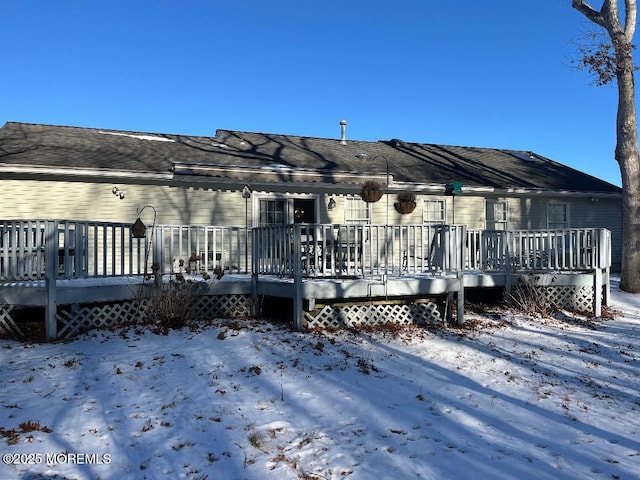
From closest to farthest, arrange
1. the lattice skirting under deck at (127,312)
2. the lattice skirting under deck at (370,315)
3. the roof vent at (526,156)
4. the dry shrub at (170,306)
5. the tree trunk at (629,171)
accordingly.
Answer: the lattice skirting under deck at (127,312) → the dry shrub at (170,306) → the lattice skirting under deck at (370,315) → the tree trunk at (629,171) → the roof vent at (526,156)

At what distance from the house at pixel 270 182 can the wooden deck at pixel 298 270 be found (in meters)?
3.12

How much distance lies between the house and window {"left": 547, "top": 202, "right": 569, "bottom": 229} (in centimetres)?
4

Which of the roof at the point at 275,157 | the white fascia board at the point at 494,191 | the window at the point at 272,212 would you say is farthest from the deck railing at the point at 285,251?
the white fascia board at the point at 494,191

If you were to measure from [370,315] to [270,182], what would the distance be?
5292mm

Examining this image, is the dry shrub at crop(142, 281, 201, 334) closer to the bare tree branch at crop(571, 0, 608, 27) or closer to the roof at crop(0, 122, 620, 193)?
the roof at crop(0, 122, 620, 193)

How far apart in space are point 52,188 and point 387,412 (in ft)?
31.7

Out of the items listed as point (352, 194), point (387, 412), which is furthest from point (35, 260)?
point (352, 194)

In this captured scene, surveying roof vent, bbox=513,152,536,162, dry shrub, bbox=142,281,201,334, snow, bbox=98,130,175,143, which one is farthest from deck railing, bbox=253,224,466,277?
roof vent, bbox=513,152,536,162

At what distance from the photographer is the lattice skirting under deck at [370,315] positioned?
23.8ft

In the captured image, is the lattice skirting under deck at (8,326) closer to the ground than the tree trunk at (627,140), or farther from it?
closer to the ground

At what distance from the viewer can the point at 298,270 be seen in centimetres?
692

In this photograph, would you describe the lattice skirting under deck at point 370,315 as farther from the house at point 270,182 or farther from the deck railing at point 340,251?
the house at point 270,182

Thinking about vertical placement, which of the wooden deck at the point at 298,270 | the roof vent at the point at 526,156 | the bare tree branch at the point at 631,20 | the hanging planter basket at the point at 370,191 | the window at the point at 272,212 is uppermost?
the bare tree branch at the point at 631,20

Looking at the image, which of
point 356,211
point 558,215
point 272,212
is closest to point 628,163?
point 558,215
